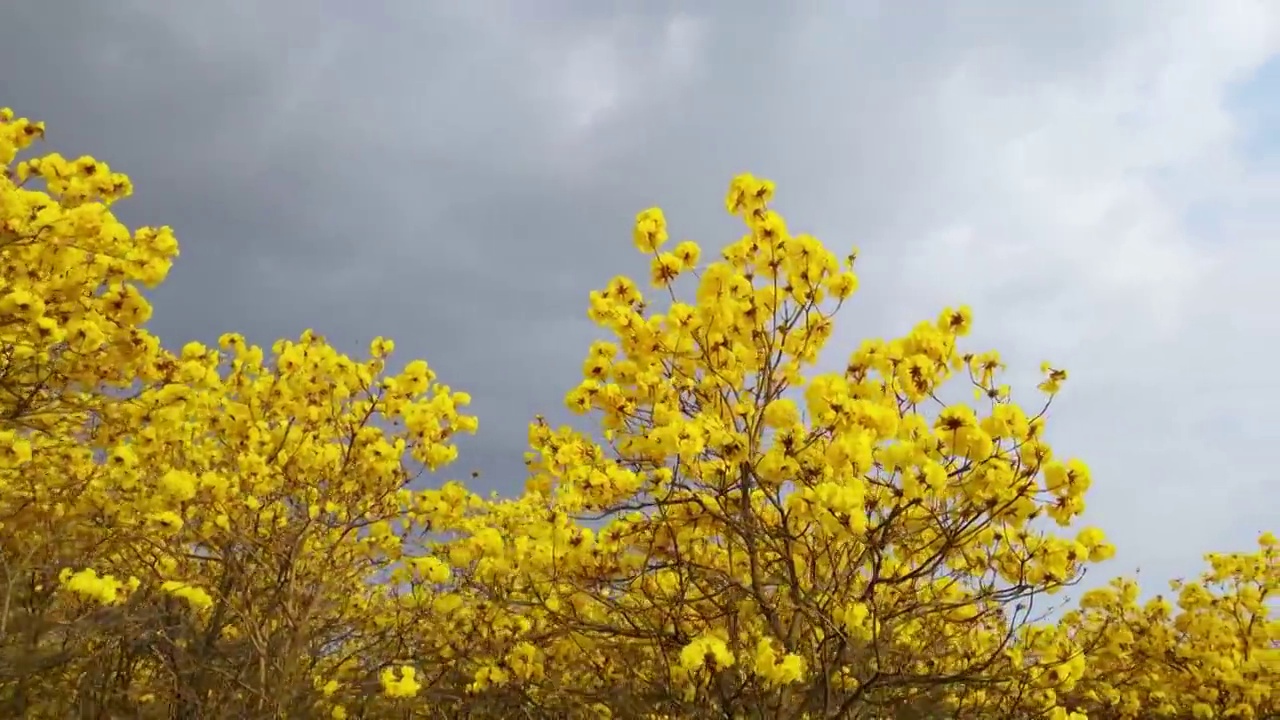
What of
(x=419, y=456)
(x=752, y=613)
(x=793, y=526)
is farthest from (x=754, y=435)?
(x=419, y=456)

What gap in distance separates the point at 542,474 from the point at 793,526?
1.66 metres

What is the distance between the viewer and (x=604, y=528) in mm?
4406

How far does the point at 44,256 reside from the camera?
514cm

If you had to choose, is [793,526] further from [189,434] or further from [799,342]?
[189,434]

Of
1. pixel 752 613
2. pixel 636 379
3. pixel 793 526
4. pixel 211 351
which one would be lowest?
pixel 752 613

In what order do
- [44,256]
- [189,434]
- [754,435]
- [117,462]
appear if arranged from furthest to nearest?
[189,434], [117,462], [44,256], [754,435]

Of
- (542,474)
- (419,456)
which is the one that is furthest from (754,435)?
(419,456)

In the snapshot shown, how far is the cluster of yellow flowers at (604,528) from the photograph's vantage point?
3859mm

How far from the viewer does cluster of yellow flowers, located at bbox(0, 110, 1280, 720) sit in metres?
3.86

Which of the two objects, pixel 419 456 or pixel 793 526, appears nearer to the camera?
pixel 793 526

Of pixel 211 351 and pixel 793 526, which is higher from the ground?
pixel 211 351

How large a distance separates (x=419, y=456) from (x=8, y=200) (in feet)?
10.3

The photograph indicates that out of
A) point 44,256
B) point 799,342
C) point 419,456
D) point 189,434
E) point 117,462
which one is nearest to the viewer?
point 799,342

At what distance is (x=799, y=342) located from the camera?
4.83 meters
